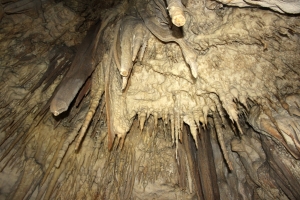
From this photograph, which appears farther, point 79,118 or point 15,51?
point 79,118

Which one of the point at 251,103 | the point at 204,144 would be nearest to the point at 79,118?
the point at 204,144

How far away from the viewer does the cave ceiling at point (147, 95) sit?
1.98 meters

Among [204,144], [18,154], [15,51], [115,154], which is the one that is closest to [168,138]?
[204,144]

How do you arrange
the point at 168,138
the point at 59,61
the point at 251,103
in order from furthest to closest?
1. the point at 168,138
2. the point at 59,61
3. the point at 251,103

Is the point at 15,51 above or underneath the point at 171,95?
above

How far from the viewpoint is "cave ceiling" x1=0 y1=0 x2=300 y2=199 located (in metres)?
1.98

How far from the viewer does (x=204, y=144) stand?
338 centimetres

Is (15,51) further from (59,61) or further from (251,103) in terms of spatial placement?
(251,103)

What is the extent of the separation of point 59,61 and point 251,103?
285cm

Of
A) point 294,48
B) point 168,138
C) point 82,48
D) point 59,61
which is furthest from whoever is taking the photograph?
point 168,138

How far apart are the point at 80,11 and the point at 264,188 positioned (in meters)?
3.96

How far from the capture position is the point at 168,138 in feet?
12.6

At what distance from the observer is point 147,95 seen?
9.01 ft

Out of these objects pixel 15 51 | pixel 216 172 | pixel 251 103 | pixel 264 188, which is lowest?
pixel 216 172
